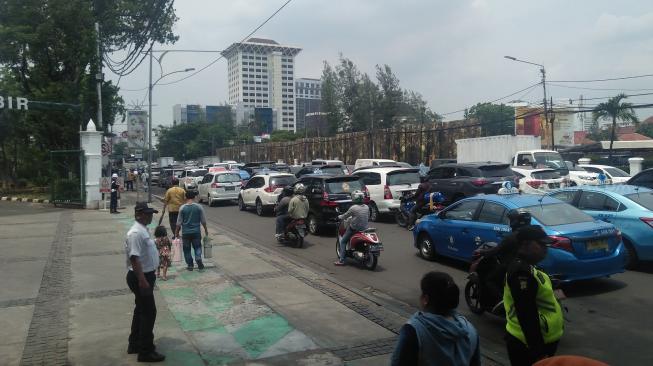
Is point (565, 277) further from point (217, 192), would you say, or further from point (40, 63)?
point (40, 63)

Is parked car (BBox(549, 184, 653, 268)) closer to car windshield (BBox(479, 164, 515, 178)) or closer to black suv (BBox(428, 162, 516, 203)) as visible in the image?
black suv (BBox(428, 162, 516, 203))

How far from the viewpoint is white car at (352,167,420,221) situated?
17.3 metres

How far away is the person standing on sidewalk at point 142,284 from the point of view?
5.79 m

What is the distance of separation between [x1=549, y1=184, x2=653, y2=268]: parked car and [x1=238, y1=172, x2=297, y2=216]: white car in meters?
12.0

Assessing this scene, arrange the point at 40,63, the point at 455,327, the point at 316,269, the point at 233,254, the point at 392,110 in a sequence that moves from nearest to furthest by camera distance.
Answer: the point at 455,327 → the point at 316,269 → the point at 233,254 → the point at 40,63 → the point at 392,110

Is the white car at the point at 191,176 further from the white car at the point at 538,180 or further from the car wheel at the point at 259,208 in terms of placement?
the white car at the point at 538,180

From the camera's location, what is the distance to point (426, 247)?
11289 mm

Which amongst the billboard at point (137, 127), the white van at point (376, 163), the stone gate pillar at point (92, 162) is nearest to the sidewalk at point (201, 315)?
the stone gate pillar at point (92, 162)

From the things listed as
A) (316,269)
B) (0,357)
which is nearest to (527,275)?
(0,357)

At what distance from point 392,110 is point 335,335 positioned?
182 feet

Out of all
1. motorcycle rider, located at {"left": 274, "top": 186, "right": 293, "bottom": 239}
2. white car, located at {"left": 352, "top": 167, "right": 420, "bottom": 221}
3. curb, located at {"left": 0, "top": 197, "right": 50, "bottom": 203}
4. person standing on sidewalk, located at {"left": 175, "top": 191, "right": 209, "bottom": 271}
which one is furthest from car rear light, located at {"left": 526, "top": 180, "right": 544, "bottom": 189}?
curb, located at {"left": 0, "top": 197, "right": 50, "bottom": 203}

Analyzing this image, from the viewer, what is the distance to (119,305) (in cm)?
812

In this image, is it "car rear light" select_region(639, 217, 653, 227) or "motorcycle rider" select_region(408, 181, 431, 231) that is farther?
"motorcycle rider" select_region(408, 181, 431, 231)

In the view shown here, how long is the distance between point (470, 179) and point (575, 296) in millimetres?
8444
